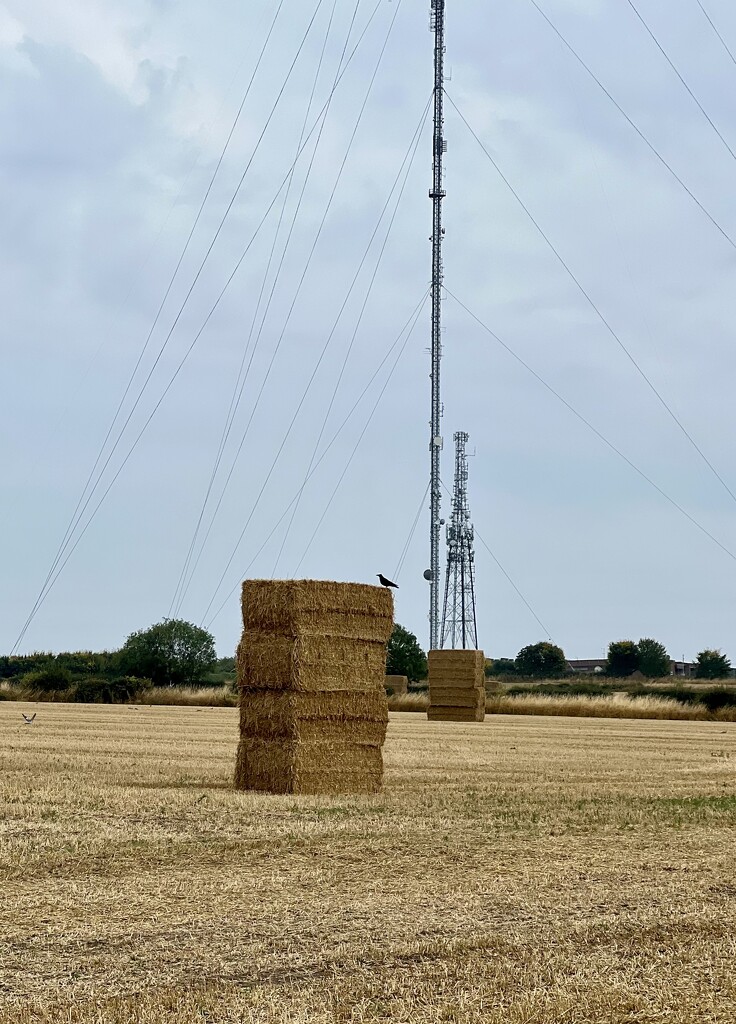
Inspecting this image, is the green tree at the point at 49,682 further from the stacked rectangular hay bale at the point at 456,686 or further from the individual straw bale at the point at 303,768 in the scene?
the individual straw bale at the point at 303,768

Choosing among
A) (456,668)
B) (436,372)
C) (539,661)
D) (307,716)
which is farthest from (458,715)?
(539,661)

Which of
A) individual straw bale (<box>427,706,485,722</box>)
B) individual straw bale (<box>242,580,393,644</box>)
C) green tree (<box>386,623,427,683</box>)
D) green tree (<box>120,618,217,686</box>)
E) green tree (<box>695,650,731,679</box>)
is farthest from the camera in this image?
green tree (<box>695,650,731,679</box>)

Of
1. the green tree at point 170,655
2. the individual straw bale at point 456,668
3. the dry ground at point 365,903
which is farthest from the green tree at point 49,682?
the dry ground at point 365,903

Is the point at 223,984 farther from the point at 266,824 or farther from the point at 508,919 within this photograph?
the point at 266,824

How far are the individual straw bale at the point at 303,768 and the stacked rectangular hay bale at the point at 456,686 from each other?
1922 cm

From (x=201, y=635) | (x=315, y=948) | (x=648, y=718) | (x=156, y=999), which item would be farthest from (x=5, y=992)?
(x=201, y=635)

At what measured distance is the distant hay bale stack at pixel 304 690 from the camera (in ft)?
42.3

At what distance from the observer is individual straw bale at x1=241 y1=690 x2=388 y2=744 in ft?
42.4

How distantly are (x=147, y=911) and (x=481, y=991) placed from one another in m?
2.06

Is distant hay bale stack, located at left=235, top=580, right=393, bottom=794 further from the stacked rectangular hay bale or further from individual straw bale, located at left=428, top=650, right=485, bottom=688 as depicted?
individual straw bale, located at left=428, top=650, right=485, bottom=688

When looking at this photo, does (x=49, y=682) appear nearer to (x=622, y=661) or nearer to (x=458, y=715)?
(x=458, y=715)

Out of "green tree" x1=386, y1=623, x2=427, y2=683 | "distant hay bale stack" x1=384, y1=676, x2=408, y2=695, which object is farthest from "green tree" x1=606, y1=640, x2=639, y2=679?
"distant hay bale stack" x1=384, y1=676, x2=408, y2=695

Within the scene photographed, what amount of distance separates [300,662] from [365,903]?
20.4ft

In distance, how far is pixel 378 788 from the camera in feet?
43.7
